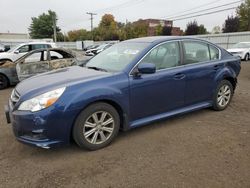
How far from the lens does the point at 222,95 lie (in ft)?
16.8

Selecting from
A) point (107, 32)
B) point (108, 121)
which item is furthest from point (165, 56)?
point (107, 32)

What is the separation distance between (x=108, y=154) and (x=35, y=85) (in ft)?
4.71

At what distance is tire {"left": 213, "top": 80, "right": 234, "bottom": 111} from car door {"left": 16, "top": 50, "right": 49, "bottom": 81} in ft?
20.0

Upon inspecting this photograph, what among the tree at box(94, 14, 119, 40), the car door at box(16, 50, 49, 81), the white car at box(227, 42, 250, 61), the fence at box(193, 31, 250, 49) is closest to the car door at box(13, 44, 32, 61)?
the car door at box(16, 50, 49, 81)

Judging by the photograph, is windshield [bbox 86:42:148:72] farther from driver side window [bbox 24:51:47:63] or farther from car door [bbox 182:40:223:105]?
driver side window [bbox 24:51:47:63]

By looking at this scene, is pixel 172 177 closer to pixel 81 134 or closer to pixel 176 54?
pixel 81 134

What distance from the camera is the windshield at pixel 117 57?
3.94 metres

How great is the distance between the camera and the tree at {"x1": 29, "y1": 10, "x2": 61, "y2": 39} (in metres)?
75.2

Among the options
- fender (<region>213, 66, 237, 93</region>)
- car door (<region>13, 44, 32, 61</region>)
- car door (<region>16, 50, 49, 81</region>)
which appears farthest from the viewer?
car door (<region>13, 44, 32, 61</region>)

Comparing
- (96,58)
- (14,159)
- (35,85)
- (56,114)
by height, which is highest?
(96,58)

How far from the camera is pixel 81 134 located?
132 inches

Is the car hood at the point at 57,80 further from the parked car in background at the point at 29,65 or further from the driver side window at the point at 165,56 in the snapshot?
the parked car in background at the point at 29,65

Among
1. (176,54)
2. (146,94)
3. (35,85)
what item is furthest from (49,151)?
(176,54)

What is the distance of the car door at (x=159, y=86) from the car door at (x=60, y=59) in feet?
17.1
